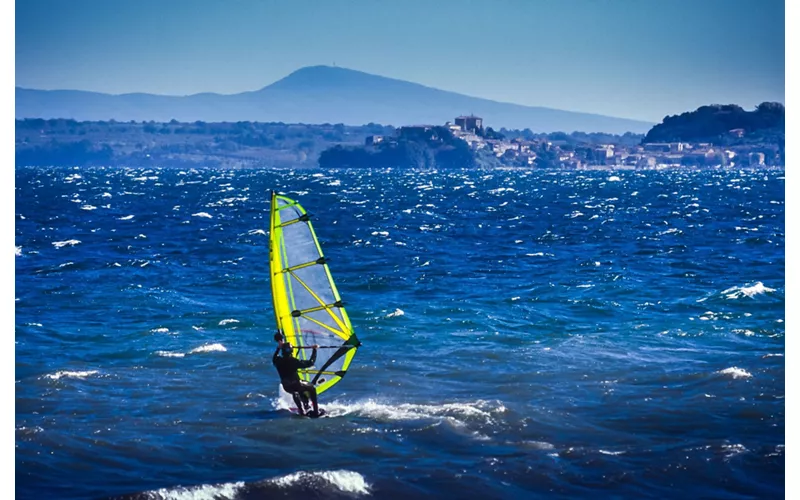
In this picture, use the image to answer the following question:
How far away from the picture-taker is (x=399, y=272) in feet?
117

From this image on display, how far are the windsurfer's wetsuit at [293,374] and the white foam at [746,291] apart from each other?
55.9 ft

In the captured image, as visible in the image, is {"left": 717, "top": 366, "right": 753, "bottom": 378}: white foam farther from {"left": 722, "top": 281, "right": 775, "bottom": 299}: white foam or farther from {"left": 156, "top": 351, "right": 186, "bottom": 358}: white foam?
{"left": 156, "top": 351, "right": 186, "bottom": 358}: white foam

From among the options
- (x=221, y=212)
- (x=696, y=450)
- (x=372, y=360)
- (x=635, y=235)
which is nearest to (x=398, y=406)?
(x=372, y=360)

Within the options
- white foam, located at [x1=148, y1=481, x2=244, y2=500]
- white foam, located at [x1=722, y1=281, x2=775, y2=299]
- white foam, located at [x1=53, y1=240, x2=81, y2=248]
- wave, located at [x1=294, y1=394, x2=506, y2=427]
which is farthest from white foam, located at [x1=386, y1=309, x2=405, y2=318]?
white foam, located at [x1=53, y1=240, x2=81, y2=248]

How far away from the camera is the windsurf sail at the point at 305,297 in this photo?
16.6 metres

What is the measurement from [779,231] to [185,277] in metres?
33.7

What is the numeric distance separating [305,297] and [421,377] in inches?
177

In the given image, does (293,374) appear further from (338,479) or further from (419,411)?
(338,479)

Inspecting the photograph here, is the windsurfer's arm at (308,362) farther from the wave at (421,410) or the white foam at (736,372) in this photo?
the white foam at (736,372)

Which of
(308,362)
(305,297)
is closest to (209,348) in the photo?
(305,297)

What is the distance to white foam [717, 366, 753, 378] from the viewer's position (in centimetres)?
1992

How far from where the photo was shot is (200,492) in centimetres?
1343

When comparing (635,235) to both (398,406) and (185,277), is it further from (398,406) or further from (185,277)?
(398,406)
